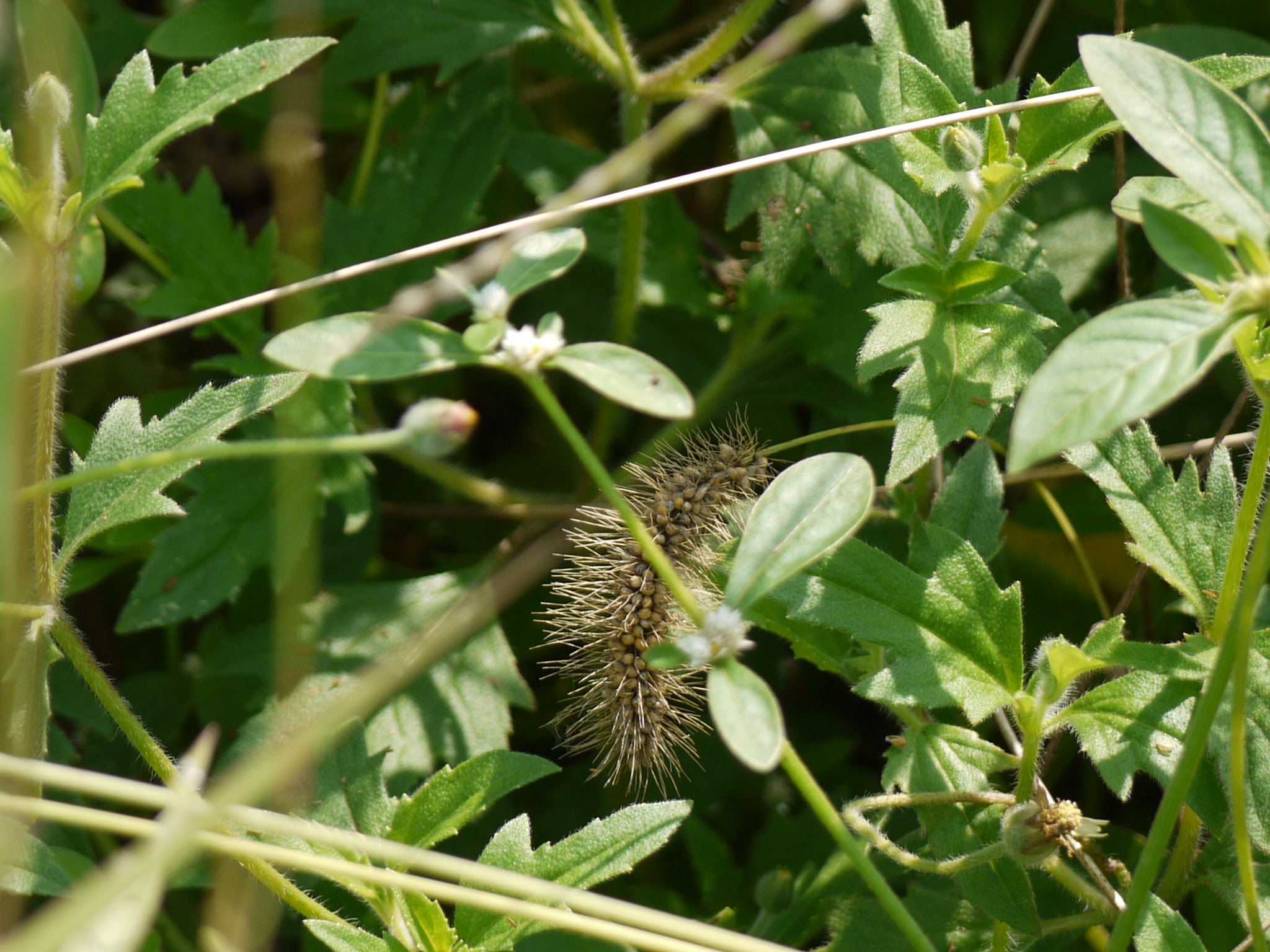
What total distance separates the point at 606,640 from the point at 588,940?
16.8 inches

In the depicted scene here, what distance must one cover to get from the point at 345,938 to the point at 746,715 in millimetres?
666

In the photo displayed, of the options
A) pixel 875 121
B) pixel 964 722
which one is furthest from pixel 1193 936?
pixel 875 121

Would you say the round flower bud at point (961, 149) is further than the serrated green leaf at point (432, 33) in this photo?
No

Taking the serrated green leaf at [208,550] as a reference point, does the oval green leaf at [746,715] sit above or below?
above

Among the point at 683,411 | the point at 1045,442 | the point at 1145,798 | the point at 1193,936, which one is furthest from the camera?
the point at 1145,798

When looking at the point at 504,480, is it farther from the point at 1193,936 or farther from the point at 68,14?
the point at 1193,936

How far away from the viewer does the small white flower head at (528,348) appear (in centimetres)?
118

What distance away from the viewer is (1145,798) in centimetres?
210

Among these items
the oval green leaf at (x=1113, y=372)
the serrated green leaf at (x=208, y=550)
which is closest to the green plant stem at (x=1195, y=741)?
the oval green leaf at (x=1113, y=372)

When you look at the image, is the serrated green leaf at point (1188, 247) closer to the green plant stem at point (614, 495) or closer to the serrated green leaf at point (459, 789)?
the green plant stem at point (614, 495)

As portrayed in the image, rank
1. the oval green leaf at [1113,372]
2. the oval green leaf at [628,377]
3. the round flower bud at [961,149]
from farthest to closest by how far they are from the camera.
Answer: the round flower bud at [961,149]
the oval green leaf at [628,377]
the oval green leaf at [1113,372]

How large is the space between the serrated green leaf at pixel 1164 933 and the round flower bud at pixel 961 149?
976 mm

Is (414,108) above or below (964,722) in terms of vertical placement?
above

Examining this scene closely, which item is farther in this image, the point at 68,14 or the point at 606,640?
the point at 68,14
